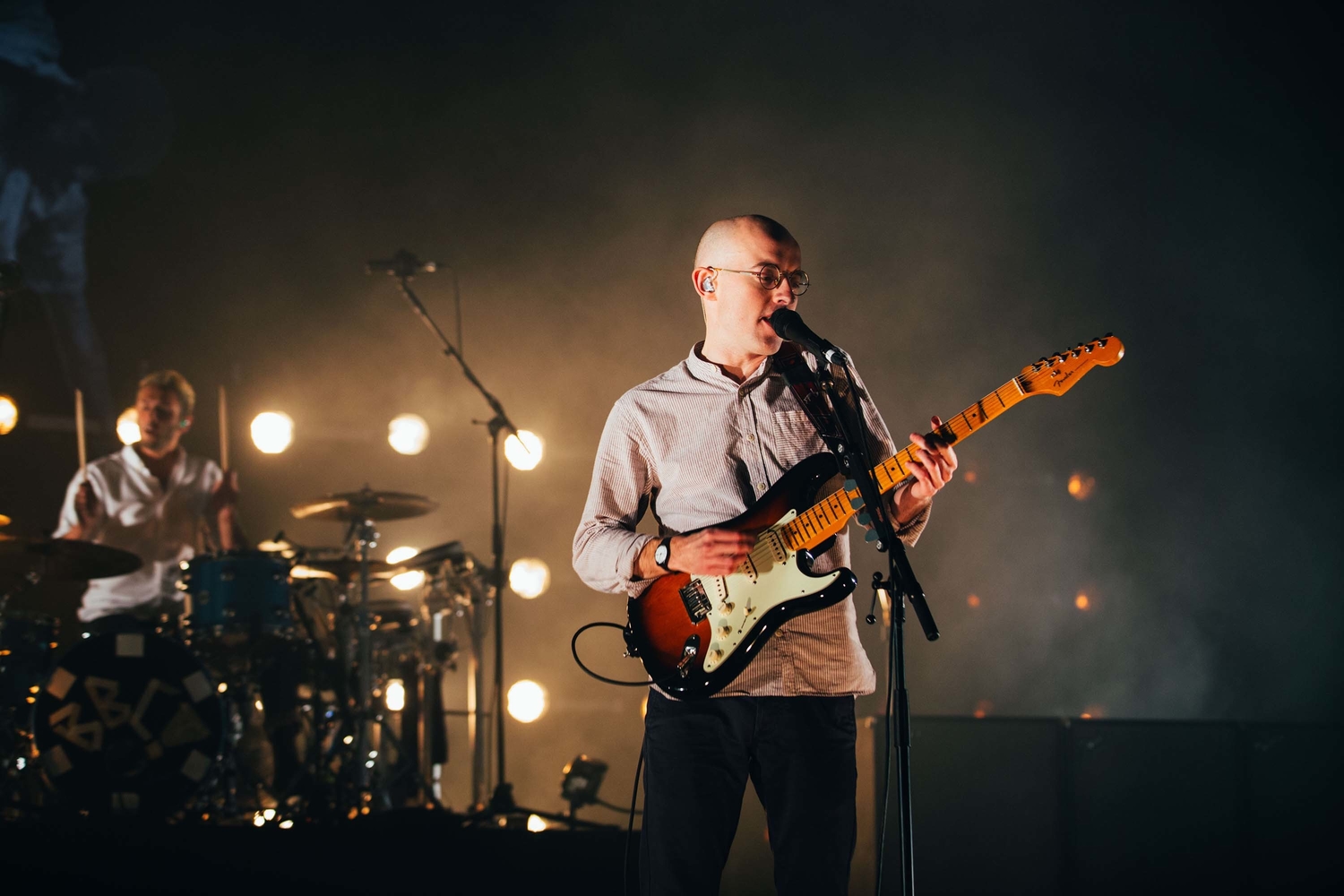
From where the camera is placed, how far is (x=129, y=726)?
4.18 m

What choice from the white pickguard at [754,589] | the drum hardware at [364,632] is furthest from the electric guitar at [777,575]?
the drum hardware at [364,632]

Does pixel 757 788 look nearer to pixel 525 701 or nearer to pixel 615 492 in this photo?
pixel 615 492

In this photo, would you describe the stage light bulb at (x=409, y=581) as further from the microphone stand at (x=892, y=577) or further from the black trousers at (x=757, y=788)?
the microphone stand at (x=892, y=577)

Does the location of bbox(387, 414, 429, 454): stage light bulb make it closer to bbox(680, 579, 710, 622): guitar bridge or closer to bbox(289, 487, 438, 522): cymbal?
bbox(289, 487, 438, 522): cymbal

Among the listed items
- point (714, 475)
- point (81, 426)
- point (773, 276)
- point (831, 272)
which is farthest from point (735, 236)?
point (81, 426)

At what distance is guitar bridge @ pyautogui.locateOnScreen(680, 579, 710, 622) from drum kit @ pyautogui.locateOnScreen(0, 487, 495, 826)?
2470mm

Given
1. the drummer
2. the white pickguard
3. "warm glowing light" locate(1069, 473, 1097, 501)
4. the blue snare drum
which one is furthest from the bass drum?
"warm glowing light" locate(1069, 473, 1097, 501)

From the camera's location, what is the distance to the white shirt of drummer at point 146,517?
5098 mm

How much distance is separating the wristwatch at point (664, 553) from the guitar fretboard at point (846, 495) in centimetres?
25

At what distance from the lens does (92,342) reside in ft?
20.3

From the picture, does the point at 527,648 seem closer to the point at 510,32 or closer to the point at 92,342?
the point at 92,342

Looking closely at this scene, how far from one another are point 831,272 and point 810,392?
3872 mm

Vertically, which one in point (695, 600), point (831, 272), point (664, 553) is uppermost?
point (831, 272)

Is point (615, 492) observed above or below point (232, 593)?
above
